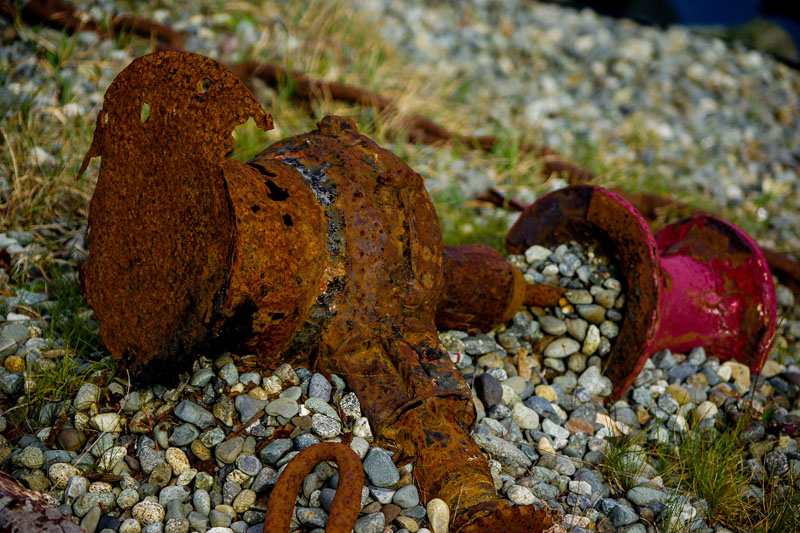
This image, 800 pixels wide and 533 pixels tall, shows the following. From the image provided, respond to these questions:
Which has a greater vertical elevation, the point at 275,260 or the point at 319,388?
the point at 275,260

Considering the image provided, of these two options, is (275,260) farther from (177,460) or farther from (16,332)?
(16,332)

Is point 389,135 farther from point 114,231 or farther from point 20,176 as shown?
point 114,231

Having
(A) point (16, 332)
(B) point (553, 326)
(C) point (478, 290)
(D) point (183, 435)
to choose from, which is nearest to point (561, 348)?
(B) point (553, 326)

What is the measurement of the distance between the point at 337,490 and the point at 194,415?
0.58 metres

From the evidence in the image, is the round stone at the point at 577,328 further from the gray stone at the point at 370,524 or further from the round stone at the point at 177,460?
the round stone at the point at 177,460

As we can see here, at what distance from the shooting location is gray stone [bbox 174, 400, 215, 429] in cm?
217

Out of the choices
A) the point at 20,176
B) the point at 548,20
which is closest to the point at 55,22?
the point at 20,176

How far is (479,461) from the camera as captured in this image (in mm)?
2098

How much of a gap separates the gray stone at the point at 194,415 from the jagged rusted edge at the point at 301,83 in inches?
119

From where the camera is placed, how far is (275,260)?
6.65 feet

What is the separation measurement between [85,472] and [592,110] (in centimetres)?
542

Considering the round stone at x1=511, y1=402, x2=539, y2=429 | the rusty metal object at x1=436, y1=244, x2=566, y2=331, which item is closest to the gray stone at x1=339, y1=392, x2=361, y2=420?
the rusty metal object at x1=436, y1=244, x2=566, y2=331

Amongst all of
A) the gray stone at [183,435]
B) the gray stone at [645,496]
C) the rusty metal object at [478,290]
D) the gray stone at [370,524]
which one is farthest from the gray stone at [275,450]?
the gray stone at [645,496]

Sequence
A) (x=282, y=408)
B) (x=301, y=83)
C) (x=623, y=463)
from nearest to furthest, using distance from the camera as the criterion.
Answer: (x=282, y=408)
(x=623, y=463)
(x=301, y=83)
